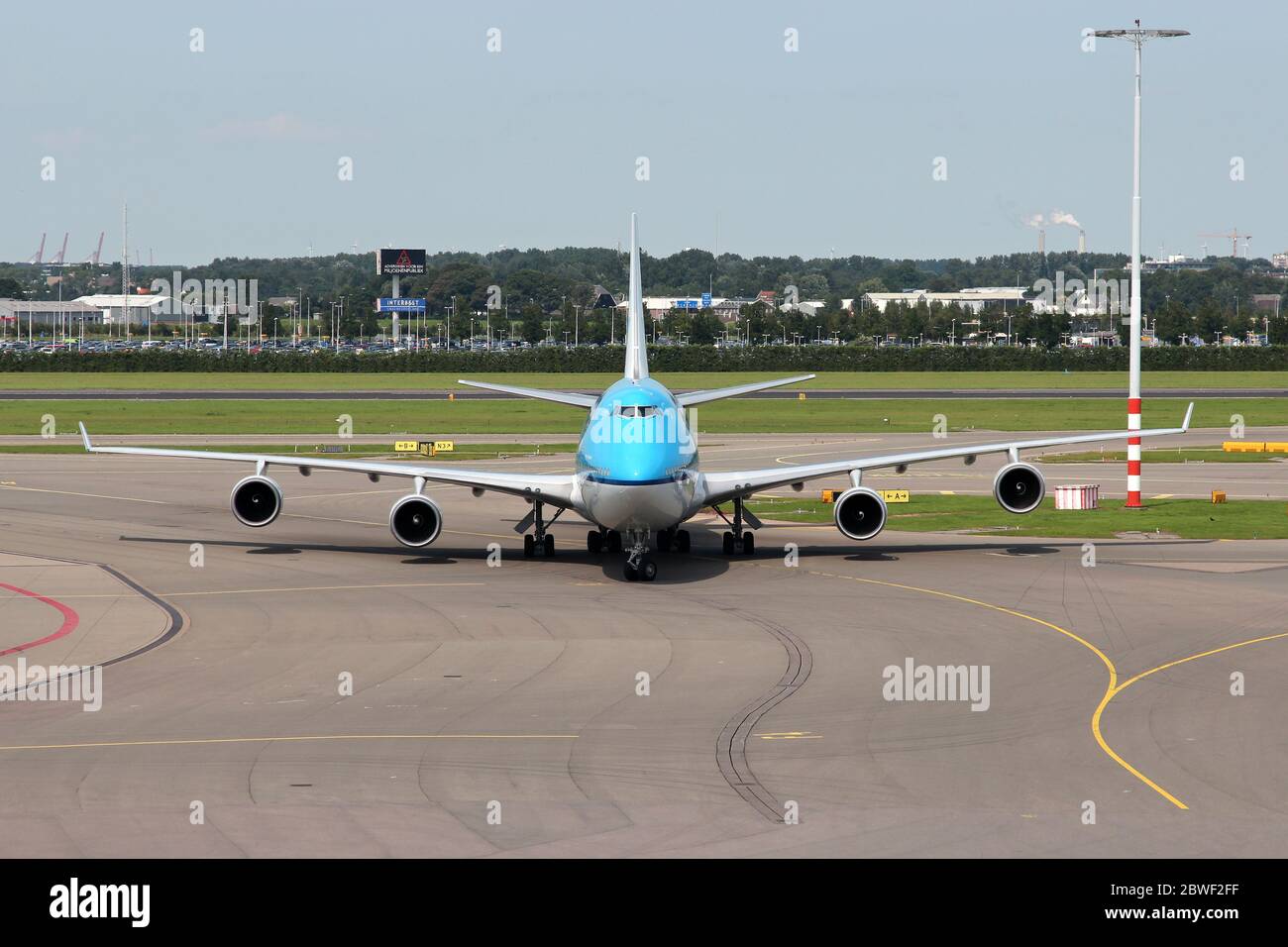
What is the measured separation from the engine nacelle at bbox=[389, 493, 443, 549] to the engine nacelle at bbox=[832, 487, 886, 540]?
1107cm

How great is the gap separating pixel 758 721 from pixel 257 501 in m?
24.0

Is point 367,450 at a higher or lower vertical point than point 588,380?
lower

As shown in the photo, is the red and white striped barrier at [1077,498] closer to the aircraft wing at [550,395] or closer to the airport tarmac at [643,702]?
the airport tarmac at [643,702]

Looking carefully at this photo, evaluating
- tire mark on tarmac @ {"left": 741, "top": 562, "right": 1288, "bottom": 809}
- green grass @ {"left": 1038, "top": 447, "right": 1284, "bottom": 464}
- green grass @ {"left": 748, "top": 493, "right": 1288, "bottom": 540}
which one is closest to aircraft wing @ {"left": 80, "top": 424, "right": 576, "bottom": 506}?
tire mark on tarmac @ {"left": 741, "top": 562, "right": 1288, "bottom": 809}

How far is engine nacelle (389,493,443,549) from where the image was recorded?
42.5 metres

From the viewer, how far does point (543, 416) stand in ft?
377

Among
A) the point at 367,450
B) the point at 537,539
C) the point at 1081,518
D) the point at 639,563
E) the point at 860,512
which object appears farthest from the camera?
the point at 367,450

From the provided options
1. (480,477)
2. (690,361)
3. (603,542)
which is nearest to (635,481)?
A: (480,477)

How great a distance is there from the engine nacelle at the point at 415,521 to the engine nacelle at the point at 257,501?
161 inches

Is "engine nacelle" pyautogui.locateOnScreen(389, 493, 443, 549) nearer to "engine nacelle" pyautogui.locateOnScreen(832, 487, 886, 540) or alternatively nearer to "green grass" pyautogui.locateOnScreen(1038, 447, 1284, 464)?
"engine nacelle" pyautogui.locateOnScreen(832, 487, 886, 540)

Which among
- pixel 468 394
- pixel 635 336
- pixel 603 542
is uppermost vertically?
pixel 635 336

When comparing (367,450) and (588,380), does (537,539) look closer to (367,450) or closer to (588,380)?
(367,450)

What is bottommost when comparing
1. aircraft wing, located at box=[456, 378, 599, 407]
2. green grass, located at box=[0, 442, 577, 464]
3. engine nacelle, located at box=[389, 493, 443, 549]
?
green grass, located at box=[0, 442, 577, 464]
